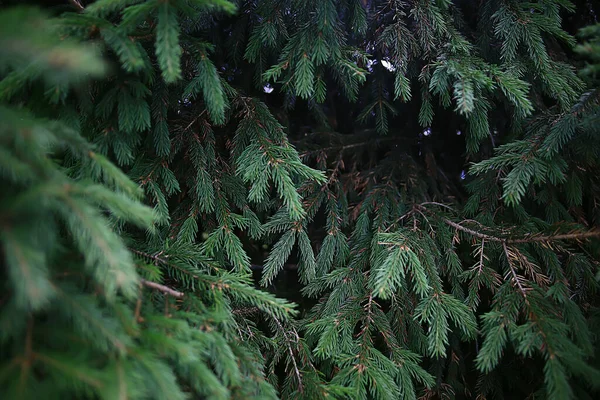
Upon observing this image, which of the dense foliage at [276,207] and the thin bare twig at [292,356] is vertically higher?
the dense foliage at [276,207]

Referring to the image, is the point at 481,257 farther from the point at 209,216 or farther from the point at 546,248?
the point at 209,216

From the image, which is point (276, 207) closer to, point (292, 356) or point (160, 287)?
point (292, 356)

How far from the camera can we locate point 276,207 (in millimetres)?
1900

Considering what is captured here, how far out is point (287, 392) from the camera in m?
1.48

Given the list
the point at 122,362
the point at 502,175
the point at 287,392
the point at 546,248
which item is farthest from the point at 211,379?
the point at 502,175

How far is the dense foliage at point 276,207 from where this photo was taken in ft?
2.82

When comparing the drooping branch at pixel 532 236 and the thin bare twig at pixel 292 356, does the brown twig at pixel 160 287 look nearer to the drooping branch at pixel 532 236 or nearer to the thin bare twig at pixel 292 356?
the thin bare twig at pixel 292 356

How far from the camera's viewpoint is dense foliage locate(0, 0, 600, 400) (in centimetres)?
86

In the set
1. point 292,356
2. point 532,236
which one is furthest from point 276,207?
point 532,236

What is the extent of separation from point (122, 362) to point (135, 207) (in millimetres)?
338

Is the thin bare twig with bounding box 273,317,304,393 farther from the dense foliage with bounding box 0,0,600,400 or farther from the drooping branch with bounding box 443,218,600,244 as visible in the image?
the drooping branch with bounding box 443,218,600,244

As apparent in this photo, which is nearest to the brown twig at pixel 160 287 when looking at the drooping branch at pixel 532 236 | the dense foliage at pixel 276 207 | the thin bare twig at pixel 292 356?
the dense foliage at pixel 276 207

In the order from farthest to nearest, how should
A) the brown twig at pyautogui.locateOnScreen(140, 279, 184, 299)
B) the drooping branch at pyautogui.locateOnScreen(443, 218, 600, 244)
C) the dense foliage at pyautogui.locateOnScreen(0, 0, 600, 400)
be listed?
the drooping branch at pyautogui.locateOnScreen(443, 218, 600, 244), the brown twig at pyautogui.locateOnScreen(140, 279, 184, 299), the dense foliage at pyautogui.locateOnScreen(0, 0, 600, 400)

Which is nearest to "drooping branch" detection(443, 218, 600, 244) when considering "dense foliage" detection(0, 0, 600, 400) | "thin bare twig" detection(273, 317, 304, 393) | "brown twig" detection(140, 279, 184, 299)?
"dense foliage" detection(0, 0, 600, 400)
